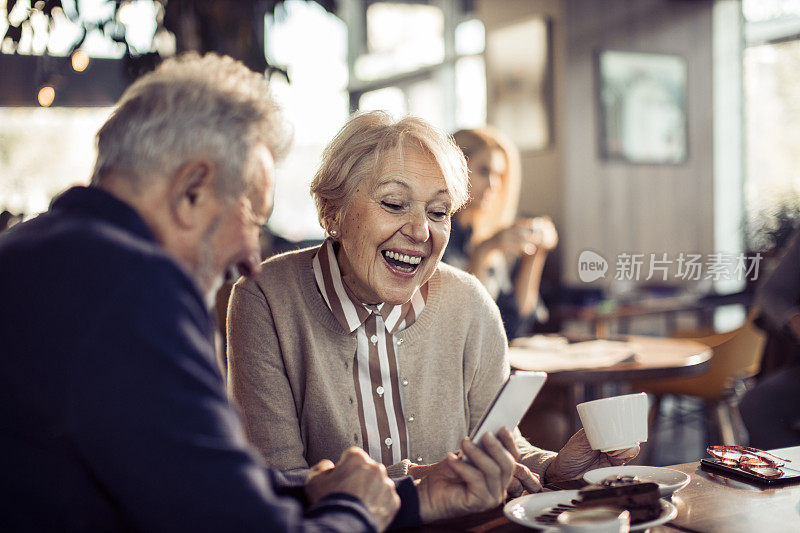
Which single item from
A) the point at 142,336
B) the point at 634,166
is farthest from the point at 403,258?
the point at 634,166

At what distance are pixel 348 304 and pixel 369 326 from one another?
2.7 inches

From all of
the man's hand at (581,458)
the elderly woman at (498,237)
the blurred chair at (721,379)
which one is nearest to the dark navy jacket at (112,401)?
the man's hand at (581,458)

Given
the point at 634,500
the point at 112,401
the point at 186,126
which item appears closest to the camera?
the point at 112,401

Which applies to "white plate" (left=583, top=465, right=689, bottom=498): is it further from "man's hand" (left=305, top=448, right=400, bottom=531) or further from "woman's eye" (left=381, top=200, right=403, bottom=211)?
"woman's eye" (left=381, top=200, right=403, bottom=211)

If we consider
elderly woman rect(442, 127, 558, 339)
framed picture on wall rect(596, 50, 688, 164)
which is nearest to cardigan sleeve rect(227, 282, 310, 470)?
elderly woman rect(442, 127, 558, 339)

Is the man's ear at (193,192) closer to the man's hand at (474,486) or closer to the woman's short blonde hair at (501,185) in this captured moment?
the man's hand at (474,486)

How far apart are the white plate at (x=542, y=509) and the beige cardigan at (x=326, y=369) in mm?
336

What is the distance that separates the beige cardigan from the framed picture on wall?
440cm

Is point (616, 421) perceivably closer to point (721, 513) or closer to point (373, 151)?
point (721, 513)

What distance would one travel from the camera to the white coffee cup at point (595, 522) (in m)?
0.89

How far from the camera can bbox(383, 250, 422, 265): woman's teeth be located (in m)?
1.64

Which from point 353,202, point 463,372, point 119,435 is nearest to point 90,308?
point 119,435

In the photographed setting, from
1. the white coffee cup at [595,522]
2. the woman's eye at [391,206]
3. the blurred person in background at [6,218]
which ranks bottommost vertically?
the white coffee cup at [595,522]

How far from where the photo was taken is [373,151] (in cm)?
165
